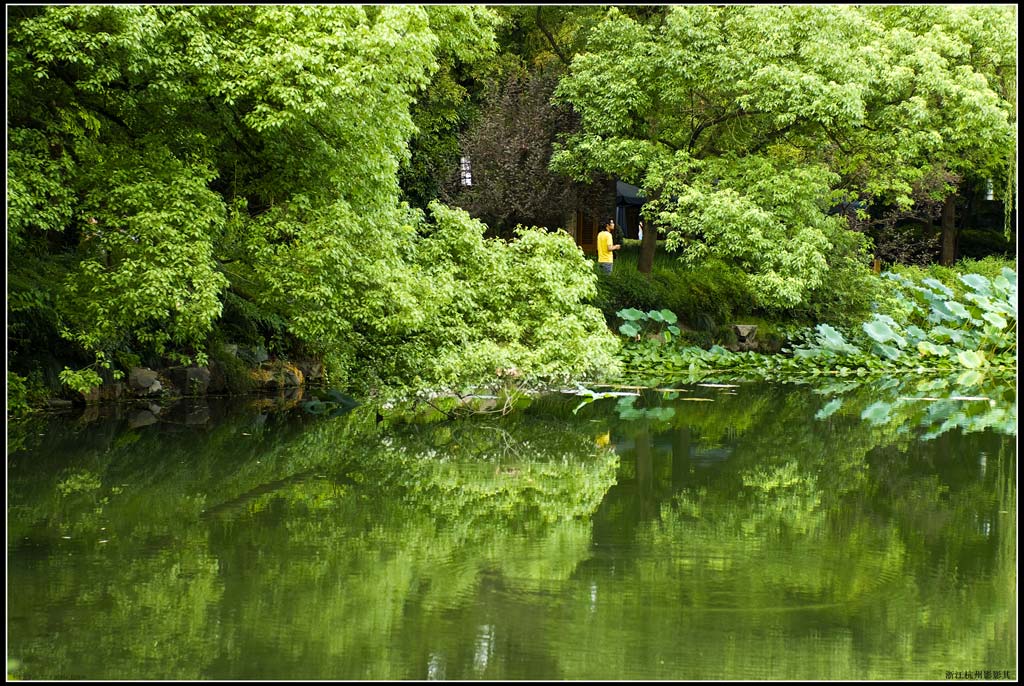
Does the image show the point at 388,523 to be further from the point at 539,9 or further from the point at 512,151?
the point at 539,9

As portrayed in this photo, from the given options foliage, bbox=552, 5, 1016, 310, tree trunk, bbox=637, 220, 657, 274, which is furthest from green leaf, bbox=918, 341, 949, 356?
tree trunk, bbox=637, 220, 657, 274

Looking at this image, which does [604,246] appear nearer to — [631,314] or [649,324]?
[649,324]

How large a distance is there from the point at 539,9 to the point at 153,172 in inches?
633

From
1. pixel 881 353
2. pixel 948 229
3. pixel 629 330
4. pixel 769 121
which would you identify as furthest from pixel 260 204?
pixel 948 229

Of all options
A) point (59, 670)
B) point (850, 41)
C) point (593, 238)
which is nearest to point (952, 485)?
point (59, 670)

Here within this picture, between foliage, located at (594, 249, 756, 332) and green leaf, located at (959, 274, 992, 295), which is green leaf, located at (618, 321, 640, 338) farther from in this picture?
green leaf, located at (959, 274, 992, 295)

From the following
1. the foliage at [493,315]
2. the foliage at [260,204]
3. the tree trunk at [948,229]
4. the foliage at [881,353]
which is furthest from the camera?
the tree trunk at [948,229]

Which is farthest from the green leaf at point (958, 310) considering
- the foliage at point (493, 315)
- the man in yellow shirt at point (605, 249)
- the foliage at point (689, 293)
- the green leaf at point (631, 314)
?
the foliage at point (493, 315)

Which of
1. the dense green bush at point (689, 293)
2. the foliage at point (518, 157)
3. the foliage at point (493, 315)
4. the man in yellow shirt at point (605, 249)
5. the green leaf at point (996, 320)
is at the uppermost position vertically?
the foliage at point (518, 157)

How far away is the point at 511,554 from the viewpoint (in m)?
6.36

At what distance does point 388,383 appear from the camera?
13477 millimetres

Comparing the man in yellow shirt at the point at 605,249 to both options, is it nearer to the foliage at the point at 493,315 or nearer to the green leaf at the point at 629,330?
the green leaf at the point at 629,330

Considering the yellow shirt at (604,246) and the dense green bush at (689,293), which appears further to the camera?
the yellow shirt at (604,246)

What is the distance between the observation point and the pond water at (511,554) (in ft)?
15.1
